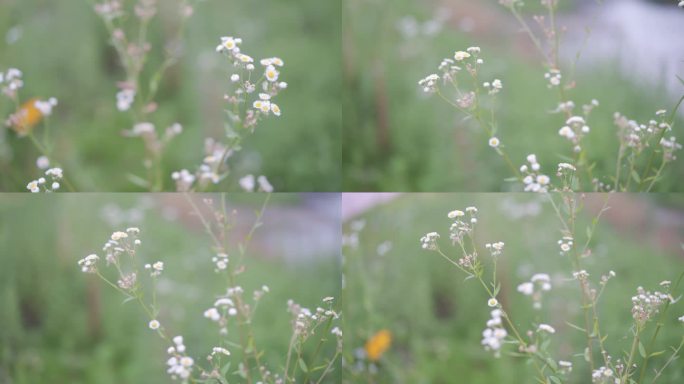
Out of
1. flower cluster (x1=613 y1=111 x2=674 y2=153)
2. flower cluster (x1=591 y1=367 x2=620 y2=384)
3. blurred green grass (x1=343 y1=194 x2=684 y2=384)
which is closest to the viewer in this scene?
flower cluster (x1=591 y1=367 x2=620 y2=384)

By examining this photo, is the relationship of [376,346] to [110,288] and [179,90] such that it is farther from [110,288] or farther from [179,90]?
[179,90]

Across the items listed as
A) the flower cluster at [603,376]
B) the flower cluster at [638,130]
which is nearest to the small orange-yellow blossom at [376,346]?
the flower cluster at [603,376]

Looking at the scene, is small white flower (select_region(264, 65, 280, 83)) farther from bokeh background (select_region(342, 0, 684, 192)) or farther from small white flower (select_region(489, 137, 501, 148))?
bokeh background (select_region(342, 0, 684, 192))

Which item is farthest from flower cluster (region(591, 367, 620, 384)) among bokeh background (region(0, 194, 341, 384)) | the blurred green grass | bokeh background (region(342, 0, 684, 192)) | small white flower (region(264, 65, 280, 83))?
small white flower (region(264, 65, 280, 83))

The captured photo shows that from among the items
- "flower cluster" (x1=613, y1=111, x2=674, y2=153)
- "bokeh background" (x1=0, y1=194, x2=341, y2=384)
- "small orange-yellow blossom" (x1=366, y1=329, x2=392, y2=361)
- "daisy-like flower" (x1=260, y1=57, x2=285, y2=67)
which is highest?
"daisy-like flower" (x1=260, y1=57, x2=285, y2=67)

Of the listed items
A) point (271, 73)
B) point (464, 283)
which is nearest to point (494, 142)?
point (271, 73)

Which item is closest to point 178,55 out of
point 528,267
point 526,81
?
point 526,81

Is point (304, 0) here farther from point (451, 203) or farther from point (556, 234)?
point (556, 234)
